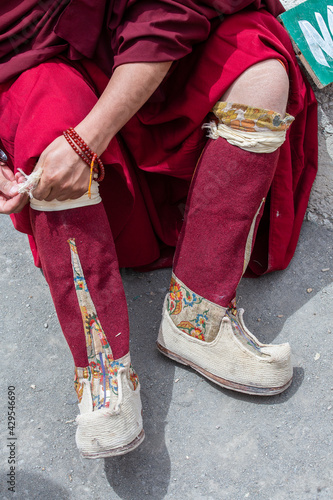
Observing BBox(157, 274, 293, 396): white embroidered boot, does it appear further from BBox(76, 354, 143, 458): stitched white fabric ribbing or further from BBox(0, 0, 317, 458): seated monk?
BBox(76, 354, 143, 458): stitched white fabric ribbing

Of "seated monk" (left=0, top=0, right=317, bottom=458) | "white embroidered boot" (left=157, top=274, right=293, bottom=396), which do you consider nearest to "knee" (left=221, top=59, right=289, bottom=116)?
"seated monk" (left=0, top=0, right=317, bottom=458)

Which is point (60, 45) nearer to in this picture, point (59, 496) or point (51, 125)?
point (51, 125)

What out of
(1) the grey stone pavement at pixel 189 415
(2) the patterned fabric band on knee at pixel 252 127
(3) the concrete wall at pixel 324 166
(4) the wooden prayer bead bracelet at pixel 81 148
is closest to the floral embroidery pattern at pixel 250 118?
(2) the patterned fabric band on knee at pixel 252 127

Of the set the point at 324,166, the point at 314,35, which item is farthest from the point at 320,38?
the point at 324,166

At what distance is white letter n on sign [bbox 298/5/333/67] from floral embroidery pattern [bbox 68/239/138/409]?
992 mm

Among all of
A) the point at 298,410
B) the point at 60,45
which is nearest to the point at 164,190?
the point at 60,45

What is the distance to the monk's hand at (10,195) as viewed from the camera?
3.85 ft

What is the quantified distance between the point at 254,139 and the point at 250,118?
0.05 metres

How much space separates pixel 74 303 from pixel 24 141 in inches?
16.7

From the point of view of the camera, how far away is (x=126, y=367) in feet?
4.20

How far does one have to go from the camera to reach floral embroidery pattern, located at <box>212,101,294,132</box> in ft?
3.91

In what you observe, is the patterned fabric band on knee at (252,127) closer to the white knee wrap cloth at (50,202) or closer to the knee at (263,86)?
the knee at (263,86)

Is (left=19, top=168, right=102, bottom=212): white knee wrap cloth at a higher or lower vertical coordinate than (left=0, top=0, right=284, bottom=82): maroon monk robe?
lower

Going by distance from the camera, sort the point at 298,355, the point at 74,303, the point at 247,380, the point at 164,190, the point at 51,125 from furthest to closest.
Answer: the point at 164,190 → the point at 298,355 → the point at 247,380 → the point at 74,303 → the point at 51,125
